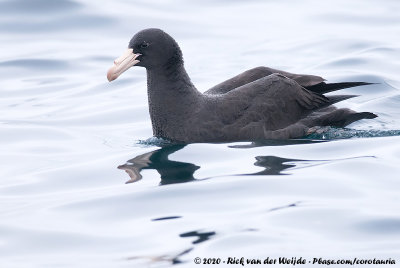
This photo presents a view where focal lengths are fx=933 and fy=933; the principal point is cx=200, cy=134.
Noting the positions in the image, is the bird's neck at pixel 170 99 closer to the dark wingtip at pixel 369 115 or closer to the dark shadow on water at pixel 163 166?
the dark shadow on water at pixel 163 166

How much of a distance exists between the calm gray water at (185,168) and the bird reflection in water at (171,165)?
22 millimetres

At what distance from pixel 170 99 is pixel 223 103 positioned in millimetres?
601

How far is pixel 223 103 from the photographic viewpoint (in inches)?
402

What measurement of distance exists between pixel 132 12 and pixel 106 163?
9.73 m

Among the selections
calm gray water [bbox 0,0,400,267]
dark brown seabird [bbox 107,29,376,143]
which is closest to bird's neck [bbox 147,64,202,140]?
dark brown seabird [bbox 107,29,376,143]

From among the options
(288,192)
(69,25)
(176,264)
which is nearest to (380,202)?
(288,192)

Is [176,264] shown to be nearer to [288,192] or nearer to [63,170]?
[288,192]

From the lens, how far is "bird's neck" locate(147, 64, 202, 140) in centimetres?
1020

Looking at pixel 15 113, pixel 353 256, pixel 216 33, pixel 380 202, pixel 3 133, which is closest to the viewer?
pixel 353 256

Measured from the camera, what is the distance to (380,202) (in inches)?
308

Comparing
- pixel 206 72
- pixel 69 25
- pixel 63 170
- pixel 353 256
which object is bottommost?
pixel 353 256

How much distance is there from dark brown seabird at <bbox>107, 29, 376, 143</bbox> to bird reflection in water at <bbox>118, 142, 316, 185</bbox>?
1.17ft

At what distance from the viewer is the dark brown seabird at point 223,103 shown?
10.1 metres

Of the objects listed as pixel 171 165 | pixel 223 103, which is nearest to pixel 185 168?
pixel 171 165
